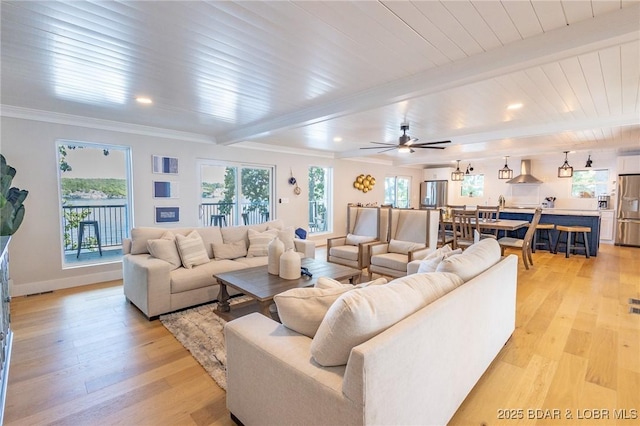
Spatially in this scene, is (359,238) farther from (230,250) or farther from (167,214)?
(167,214)

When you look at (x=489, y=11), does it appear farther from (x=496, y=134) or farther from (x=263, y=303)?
(x=496, y=134)

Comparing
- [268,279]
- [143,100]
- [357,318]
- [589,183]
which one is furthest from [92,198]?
[589,183]

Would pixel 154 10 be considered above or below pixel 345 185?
above

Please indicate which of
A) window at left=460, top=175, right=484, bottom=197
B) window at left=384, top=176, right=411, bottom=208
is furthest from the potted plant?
window at left=460, top=175, right=484, bottom=197

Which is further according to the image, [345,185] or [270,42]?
[345,185]

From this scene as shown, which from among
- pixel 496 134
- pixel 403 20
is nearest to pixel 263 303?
pixel 403 20

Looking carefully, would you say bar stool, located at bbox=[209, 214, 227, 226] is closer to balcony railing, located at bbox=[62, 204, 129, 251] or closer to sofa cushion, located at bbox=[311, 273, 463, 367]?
balcony railing, located at bbox=[62, 204, 129, 251]

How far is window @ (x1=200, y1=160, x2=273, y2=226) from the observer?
19.0ft

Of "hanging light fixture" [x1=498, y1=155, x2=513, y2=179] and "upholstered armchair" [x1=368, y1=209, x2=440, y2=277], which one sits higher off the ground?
"hanging light fixture" [x1=498, y1=155, x2=513, y2=179]

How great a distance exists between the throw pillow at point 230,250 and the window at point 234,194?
1.93 m

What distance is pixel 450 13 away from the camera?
1841 mm

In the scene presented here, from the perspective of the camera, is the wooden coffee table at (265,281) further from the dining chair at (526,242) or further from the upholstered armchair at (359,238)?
the dining chair at (526,242)

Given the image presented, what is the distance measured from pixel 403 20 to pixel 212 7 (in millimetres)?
1168

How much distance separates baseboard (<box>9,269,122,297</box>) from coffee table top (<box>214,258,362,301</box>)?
8.20 feet
